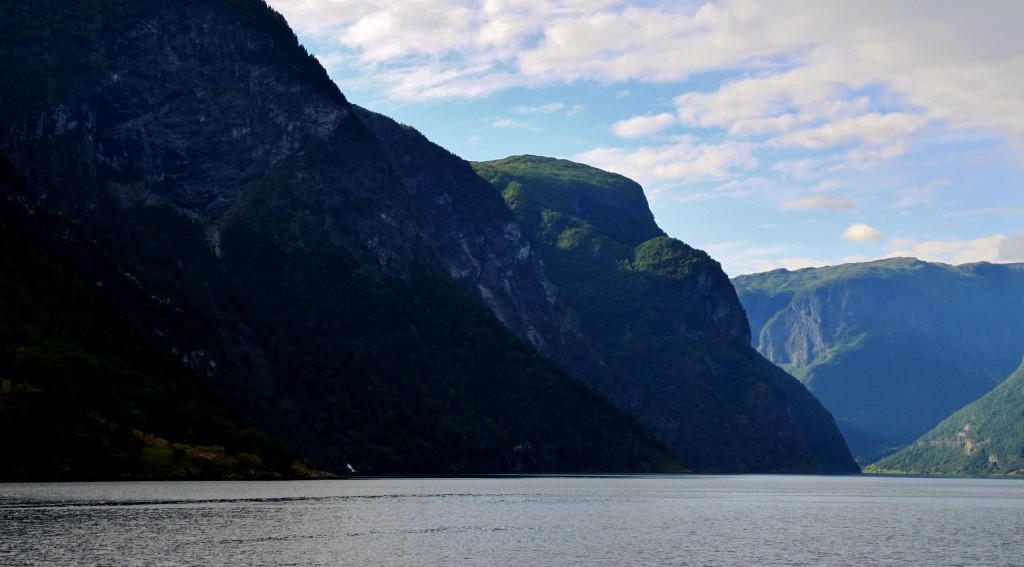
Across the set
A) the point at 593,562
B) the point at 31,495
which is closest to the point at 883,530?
the point at 593,562

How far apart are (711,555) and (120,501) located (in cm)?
8108

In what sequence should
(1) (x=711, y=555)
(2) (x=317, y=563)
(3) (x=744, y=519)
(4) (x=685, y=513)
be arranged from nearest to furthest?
(2) (x=317, y=563)
(1) (x=711, y=555)
(3) (x=744, y=519)
(4) (x=685, y=513)

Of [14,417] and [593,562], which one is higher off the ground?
[14,417]

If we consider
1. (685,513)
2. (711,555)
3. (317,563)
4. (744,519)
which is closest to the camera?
(317,563)

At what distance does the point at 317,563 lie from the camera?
10081cm

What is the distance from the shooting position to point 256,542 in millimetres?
114000

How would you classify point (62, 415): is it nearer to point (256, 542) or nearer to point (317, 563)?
point (256, 542)

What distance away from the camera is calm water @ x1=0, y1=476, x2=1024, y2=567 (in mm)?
105375

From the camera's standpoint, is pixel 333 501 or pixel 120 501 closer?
pixel 120 501

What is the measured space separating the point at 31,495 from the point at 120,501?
12.1 metres

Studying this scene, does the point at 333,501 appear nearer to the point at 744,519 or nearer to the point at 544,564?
the point at 744,519

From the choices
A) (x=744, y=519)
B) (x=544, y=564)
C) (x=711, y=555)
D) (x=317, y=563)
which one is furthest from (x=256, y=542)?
(x=744, y=519)

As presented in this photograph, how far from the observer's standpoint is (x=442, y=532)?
131 m

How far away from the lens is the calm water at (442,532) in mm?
105375
